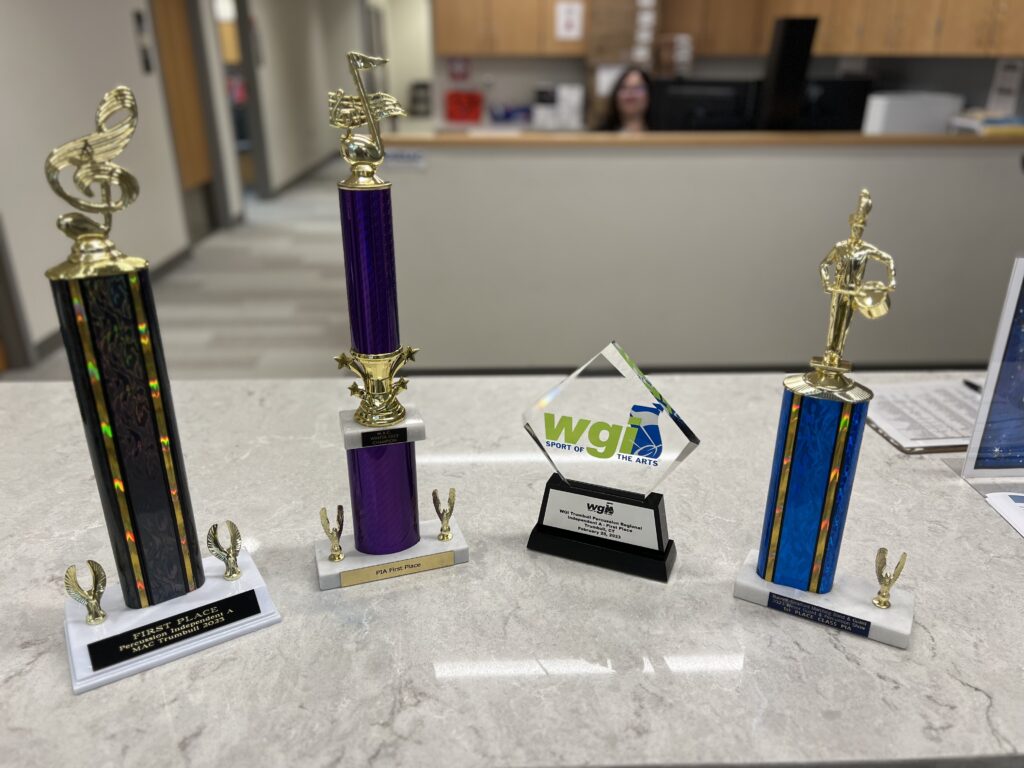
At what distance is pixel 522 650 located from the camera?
83 centimetres

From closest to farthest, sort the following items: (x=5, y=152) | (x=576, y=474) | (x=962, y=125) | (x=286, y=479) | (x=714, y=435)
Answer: (x=576, y=474)
(x=286, y=479)
(x=714, y=435)
(x=5, y=152)
(x=962, y=125)

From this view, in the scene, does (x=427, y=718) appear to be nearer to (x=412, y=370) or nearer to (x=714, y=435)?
(x=714, y=435)

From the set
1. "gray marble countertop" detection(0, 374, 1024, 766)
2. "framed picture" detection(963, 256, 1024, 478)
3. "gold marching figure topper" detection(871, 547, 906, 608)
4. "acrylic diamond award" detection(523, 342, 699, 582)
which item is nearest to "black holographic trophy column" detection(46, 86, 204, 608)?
"gray marble countertop" detection(0, 374, 1024, 766)

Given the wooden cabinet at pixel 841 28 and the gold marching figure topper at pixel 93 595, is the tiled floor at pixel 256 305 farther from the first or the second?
the wooden cabinet at pixel 841 28

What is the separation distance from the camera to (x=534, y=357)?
11.2 feet

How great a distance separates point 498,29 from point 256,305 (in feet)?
9.88

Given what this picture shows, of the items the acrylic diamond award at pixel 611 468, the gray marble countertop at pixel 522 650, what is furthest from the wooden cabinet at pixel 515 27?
the acrylic diamond award at pixel 611 468

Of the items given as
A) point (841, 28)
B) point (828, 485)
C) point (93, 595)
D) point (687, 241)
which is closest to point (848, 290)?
point (828, 485)

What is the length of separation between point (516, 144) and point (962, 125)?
3.24 meters

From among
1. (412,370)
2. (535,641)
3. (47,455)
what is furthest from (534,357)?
(535,641)

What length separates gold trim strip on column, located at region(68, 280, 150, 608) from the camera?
74cm

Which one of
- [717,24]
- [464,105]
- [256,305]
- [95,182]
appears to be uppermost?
[717,24]

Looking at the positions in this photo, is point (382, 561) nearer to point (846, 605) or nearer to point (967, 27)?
point (846, 605)

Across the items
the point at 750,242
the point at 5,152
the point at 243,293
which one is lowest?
the point at 243,293
